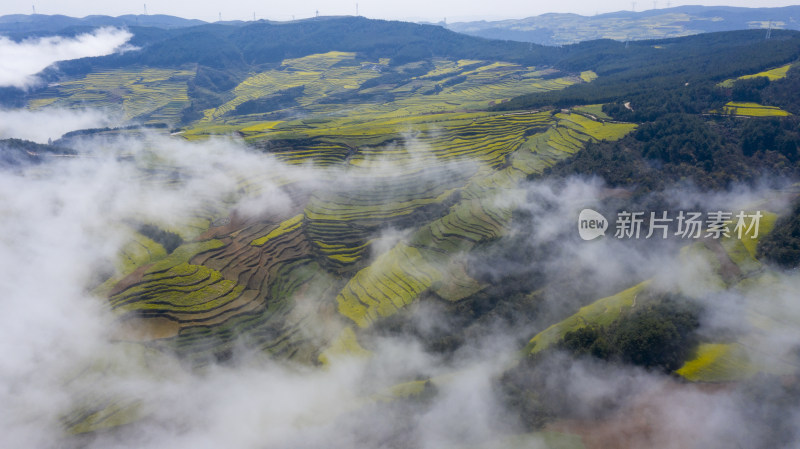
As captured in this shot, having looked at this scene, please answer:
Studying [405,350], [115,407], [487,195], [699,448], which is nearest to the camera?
[699,448]

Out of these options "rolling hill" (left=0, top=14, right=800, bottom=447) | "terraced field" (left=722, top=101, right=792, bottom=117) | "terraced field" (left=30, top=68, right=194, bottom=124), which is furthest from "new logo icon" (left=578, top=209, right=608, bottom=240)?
"terraced field" (left=30, top=68, right=194, bottom=124)

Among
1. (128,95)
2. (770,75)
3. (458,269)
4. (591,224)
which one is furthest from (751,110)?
(128,95)

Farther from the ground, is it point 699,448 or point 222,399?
point 699,448

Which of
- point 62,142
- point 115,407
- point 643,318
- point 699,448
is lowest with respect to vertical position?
point 115,407

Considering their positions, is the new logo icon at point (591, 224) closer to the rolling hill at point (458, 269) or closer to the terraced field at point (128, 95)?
the rolling hill at point (458, 269)

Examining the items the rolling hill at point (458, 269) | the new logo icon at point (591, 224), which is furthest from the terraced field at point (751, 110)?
the new logo icon at point (591, 224)

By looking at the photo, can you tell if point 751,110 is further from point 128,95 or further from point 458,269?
point 128,95

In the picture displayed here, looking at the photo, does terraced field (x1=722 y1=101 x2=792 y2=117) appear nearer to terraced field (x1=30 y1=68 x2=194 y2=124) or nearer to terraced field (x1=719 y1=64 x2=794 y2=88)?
terraced field (x1=719 y1=64 x2=794 y2=88)

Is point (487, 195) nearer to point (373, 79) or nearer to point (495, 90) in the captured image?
point (495, 90)

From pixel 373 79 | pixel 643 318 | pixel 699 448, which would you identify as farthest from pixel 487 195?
pixel 373 79
